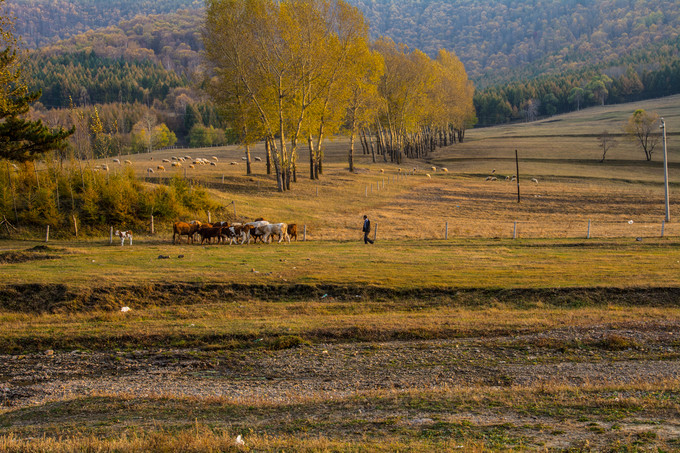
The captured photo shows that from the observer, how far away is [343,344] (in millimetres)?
14602

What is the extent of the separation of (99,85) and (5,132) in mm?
193266

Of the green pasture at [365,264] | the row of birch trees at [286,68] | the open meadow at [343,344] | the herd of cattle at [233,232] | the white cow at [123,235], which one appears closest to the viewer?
the open meadow at [343,344]

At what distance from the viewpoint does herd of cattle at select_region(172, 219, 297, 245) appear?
103 feet

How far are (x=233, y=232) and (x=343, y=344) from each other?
18.6 metres

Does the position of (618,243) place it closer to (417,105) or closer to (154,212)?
(154,212)

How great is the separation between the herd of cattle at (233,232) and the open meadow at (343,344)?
1.43 metres

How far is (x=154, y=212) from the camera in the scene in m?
35.8

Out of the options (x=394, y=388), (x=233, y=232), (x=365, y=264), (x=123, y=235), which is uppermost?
(x=123, y=235)

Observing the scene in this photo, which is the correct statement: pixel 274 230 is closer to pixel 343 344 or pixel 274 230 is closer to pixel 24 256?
pixel 24 256

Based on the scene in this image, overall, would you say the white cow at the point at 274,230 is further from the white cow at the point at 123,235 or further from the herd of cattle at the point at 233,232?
the white cow at the point at 123,235

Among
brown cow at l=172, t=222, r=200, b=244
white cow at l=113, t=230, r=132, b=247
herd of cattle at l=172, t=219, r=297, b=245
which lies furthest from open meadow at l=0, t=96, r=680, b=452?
brown cow at l=172, t=222, r=200, b=244

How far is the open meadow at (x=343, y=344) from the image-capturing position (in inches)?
345

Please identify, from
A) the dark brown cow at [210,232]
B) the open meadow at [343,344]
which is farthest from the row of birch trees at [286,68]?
the dark brown cow at [210,232]

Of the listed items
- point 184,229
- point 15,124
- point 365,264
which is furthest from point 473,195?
point 15,124
